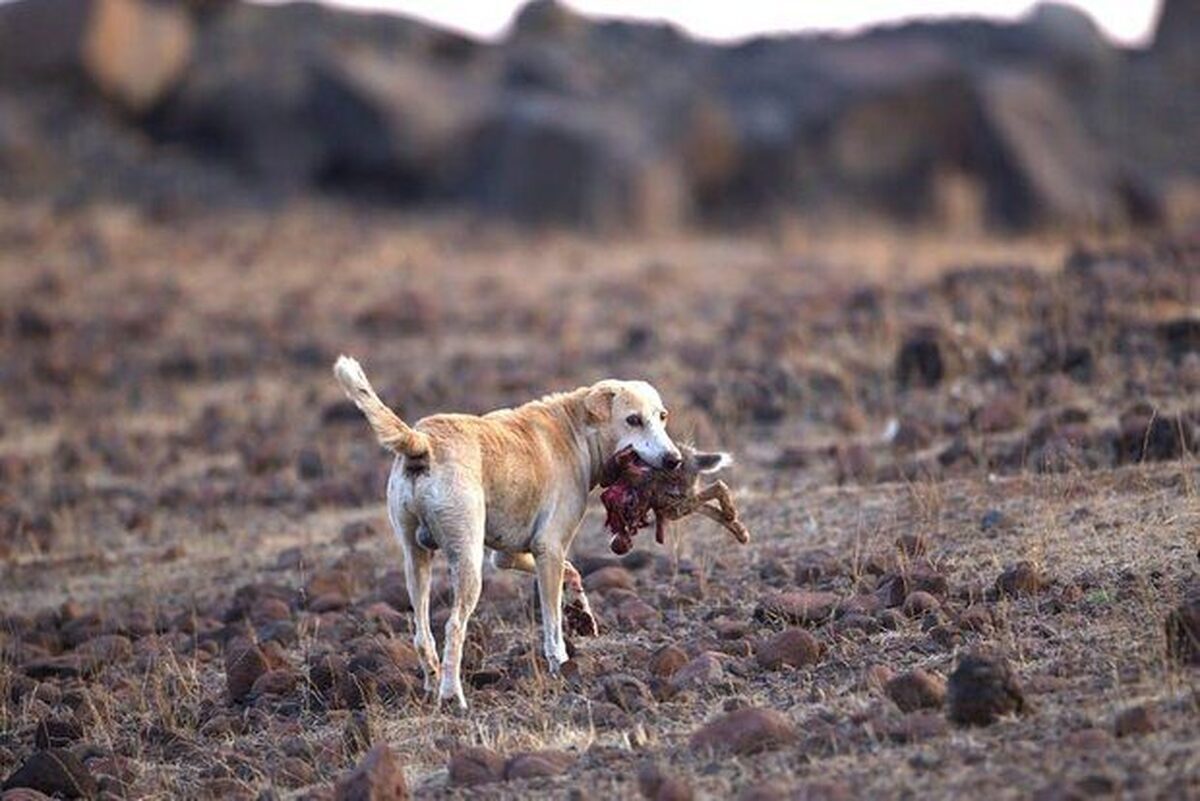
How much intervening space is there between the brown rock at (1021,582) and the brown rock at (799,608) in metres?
0.81

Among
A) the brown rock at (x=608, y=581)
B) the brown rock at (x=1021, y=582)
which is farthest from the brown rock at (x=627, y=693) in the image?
the brown rock at (x=608, y=581)

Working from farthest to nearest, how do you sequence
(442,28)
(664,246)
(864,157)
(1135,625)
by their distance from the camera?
(442,28) < (864,157) < (664,246) < (1135,625)

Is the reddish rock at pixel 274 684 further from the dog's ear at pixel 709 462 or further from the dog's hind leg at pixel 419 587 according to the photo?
the dog's ear at pixel 709 462

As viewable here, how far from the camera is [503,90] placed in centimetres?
3822

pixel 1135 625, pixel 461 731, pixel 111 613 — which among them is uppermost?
pixel 1135 625

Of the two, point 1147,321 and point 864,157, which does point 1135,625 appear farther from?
point 864,157

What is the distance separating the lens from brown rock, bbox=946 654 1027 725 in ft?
23.4

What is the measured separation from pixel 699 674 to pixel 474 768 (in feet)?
4.50

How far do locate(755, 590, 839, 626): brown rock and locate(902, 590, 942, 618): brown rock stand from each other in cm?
37

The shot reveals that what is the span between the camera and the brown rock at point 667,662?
8625 mm

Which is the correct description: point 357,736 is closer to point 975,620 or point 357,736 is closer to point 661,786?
point 661,786

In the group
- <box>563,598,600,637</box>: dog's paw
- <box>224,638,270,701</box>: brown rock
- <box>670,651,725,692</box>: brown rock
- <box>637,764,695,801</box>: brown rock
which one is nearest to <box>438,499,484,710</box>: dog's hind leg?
<box>670,651,725,692</box>: brown rock

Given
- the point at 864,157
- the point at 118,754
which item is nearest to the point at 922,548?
the point at 118,754

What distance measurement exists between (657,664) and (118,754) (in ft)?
8.15
